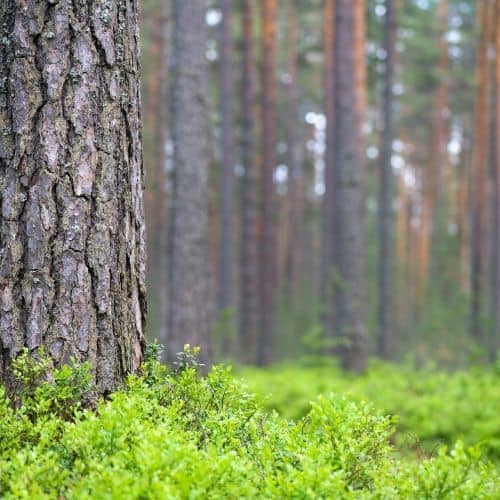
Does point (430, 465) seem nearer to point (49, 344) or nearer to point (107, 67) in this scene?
point (49, 344)

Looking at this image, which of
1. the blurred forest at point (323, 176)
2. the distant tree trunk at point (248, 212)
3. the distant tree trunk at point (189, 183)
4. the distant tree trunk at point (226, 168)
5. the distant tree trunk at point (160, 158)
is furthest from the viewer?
the distant tree trunk at point (160, 158)

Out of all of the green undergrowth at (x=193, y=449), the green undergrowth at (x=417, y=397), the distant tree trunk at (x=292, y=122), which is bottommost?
the green undergrowth at (x=417, y=397)

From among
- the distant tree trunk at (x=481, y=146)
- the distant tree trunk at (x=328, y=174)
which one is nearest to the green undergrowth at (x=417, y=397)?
the distant tree trunk at (x=481, y=146)

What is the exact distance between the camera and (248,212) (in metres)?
18.0

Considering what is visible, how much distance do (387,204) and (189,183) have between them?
9.24m

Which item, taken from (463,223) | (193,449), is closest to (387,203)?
(463,223)

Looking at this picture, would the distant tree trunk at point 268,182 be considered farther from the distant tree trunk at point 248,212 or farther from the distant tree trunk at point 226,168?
the distant tree trunk at point 226,168

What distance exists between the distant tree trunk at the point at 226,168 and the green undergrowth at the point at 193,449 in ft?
45.7

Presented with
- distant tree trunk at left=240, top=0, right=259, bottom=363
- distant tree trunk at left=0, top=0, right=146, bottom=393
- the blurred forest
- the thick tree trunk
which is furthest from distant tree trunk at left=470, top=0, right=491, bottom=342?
distant tree trunk at left=0, top=0, right=146, bottom=393

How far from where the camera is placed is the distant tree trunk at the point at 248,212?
703 inches

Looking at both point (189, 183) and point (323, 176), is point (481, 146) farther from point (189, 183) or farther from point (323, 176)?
point (189, 183)

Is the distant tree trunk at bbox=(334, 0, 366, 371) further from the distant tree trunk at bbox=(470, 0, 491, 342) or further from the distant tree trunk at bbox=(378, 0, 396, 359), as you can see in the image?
the distant tree trunk at bbox=(470, 0, 491, 342)

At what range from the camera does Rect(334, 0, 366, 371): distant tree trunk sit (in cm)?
1256

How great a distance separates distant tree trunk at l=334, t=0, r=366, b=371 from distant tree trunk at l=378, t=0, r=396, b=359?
513 centimetres
